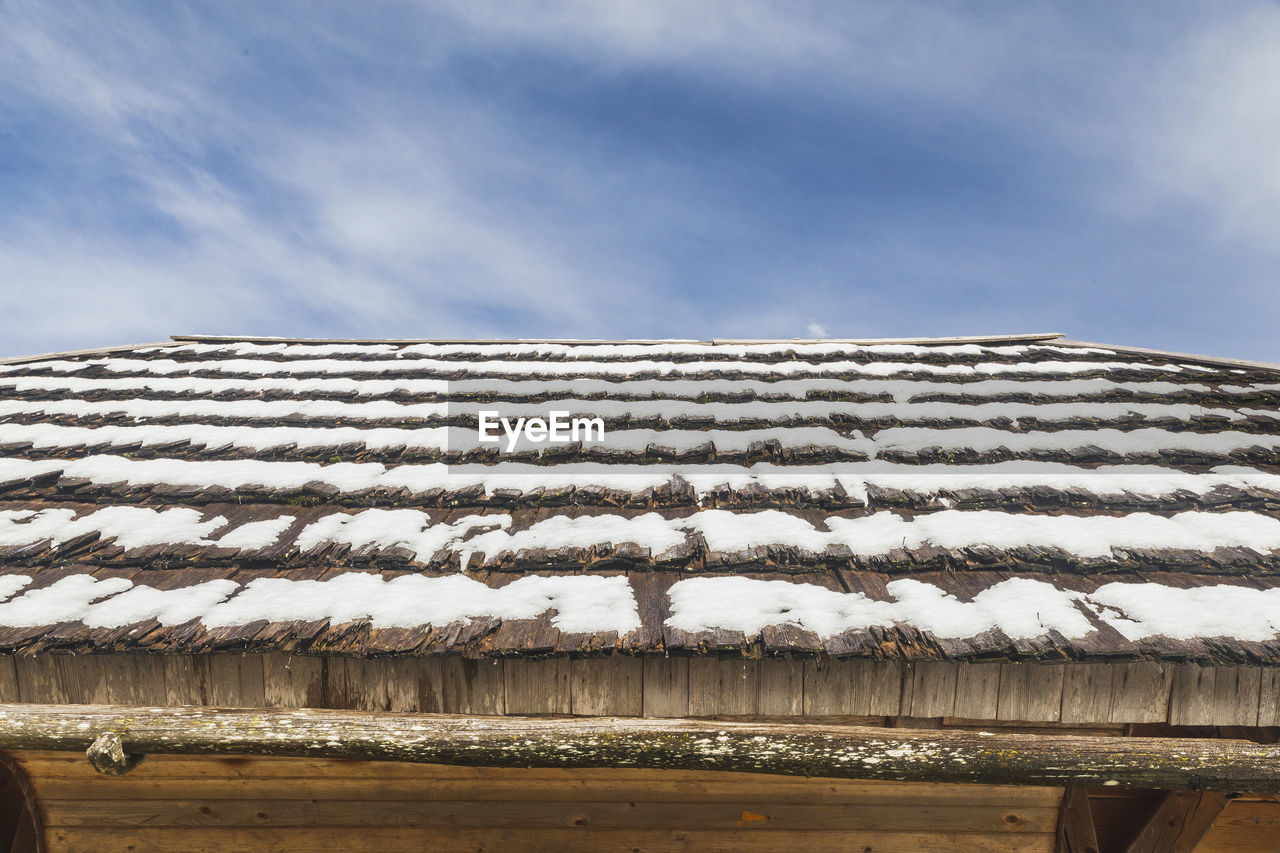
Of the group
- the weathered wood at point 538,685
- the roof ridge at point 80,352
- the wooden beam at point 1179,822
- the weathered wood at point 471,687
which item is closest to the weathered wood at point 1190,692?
the wooden beam at point 1179,822

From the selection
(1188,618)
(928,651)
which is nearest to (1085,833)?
(1188,618)

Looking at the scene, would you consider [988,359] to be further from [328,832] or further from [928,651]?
[328,832]

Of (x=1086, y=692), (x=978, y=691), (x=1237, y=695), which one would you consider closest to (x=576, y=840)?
(x=978, y=691)

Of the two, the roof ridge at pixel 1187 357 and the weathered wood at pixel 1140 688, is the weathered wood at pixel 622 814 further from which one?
the roof ridge at pixel 1187 357

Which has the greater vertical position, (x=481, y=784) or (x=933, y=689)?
(x=933, y=689)

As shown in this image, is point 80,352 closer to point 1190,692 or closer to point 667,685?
point 667,685

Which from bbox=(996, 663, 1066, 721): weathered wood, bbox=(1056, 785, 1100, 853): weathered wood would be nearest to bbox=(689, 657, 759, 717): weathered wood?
bbox=(996, 663, 1066, 721): weathered wood

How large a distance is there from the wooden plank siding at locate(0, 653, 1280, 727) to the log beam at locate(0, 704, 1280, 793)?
0.06 meters

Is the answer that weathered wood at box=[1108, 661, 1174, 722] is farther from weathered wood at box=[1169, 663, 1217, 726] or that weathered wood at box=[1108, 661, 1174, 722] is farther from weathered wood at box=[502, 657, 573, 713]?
weathered wood at box=[502, 657, 573, 713]

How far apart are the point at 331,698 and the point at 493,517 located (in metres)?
0.87

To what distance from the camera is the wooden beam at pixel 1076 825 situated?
2.36m

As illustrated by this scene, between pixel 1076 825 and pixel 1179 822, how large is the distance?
346mm

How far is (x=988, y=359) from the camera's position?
14.4 ft

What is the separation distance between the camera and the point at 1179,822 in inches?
88.4
